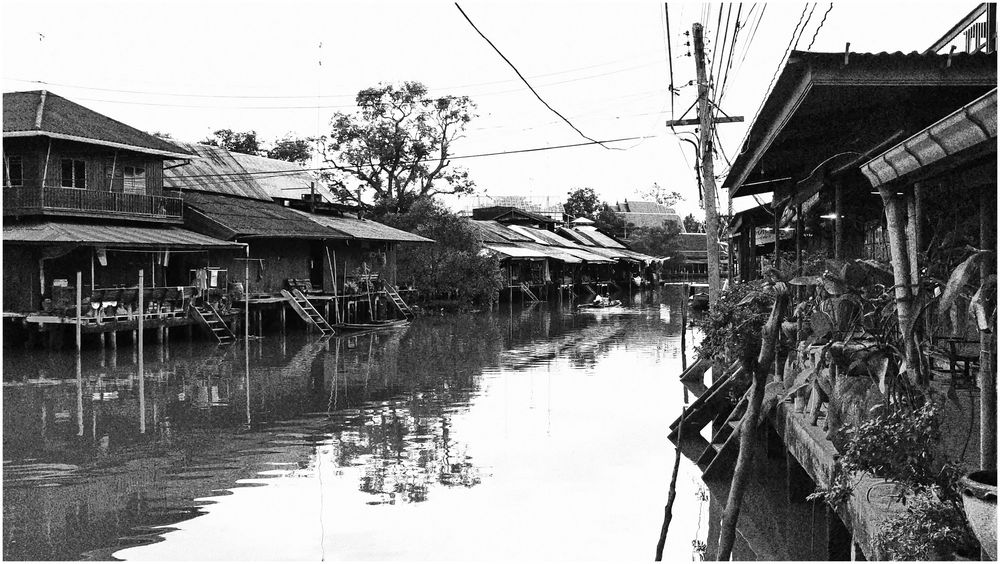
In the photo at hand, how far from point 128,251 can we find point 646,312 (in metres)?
20.6

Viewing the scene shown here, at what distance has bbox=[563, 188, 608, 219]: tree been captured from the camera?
79.6m

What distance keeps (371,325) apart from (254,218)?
498cm

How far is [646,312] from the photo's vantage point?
37688 mm

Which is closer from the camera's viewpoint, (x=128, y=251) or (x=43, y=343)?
(x=43, y=343)


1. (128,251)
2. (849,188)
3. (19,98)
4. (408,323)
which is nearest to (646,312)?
(408,323)

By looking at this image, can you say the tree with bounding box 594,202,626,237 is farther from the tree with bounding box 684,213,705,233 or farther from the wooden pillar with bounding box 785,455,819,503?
the wooden pillar with bounding box 785,455,819,503

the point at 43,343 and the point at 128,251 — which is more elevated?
the point at 128,251

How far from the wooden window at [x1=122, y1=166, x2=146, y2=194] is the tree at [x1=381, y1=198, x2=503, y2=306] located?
1312 cm

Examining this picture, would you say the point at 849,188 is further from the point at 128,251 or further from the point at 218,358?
the point at 128,251

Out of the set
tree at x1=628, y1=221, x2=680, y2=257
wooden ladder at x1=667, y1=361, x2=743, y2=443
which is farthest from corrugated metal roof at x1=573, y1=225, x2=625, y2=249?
wooden ladder at x1=667, y1=361, x2=743, y2=443

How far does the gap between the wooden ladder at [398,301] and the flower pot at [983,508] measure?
94.4 ft

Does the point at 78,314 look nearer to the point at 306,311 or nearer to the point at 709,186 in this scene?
the point at 306,311

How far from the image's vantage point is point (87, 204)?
952 inches

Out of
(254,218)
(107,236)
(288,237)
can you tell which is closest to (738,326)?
(107,236)
